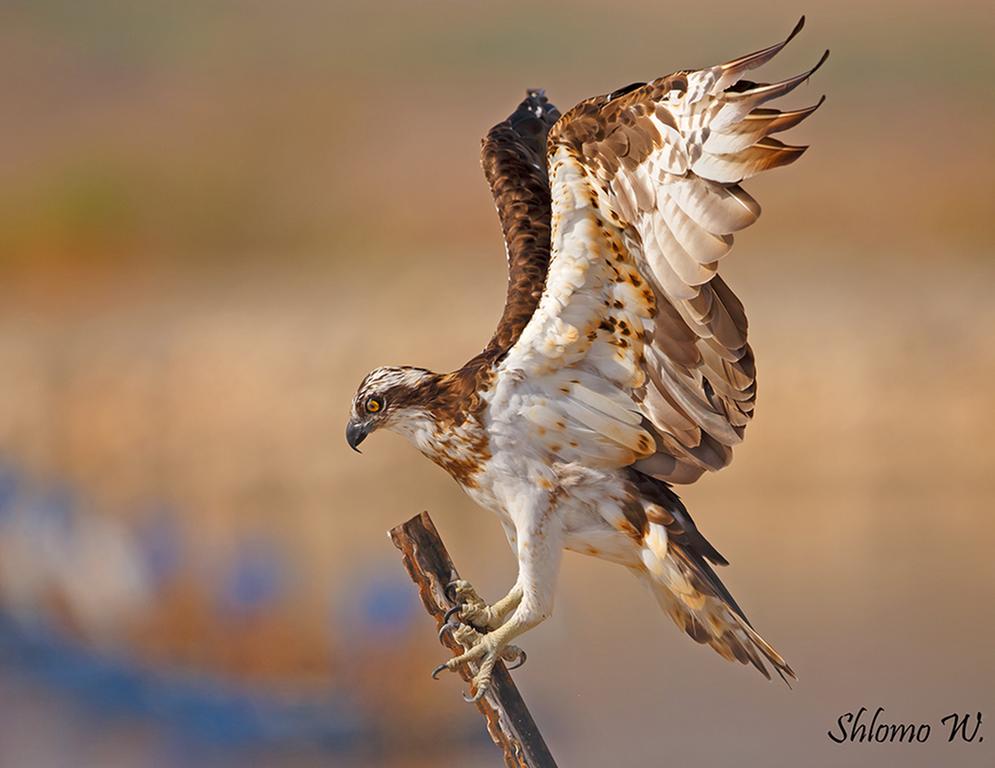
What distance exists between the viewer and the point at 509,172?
2.67 meters

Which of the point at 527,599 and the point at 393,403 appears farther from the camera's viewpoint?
the point at 393,403

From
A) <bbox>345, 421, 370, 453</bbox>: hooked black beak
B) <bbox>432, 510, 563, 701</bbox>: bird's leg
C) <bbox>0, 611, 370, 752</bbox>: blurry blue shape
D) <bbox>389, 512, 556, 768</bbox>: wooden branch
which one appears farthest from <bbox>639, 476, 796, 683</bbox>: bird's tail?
<bbox>0, 611, 370, 752</bbox>: blurry blue shape

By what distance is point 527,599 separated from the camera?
2.20 metres

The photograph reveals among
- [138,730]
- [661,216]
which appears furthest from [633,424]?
[138,730]

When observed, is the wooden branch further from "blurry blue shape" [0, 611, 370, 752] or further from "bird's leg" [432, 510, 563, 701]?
"blurry blue shape" [0, 611, 370, 752]

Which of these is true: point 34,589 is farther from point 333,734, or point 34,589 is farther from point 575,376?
point 575,376

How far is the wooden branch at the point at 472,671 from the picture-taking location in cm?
223

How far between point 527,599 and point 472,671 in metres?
0.19

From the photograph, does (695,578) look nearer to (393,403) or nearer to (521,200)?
(393,403)

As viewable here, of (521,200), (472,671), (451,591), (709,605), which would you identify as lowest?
(709,605)

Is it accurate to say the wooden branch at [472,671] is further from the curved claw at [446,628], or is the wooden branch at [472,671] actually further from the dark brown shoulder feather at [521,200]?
the dark brown shoulder feather at [521,200]

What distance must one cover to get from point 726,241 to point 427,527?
0.87 metres

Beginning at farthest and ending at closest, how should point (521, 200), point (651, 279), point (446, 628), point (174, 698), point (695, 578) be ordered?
point (174, 698)
point (521, 200)
point (446, 628)
point (695, 578)
point (651, 279)

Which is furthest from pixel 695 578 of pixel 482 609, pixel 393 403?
pixel 393 403
